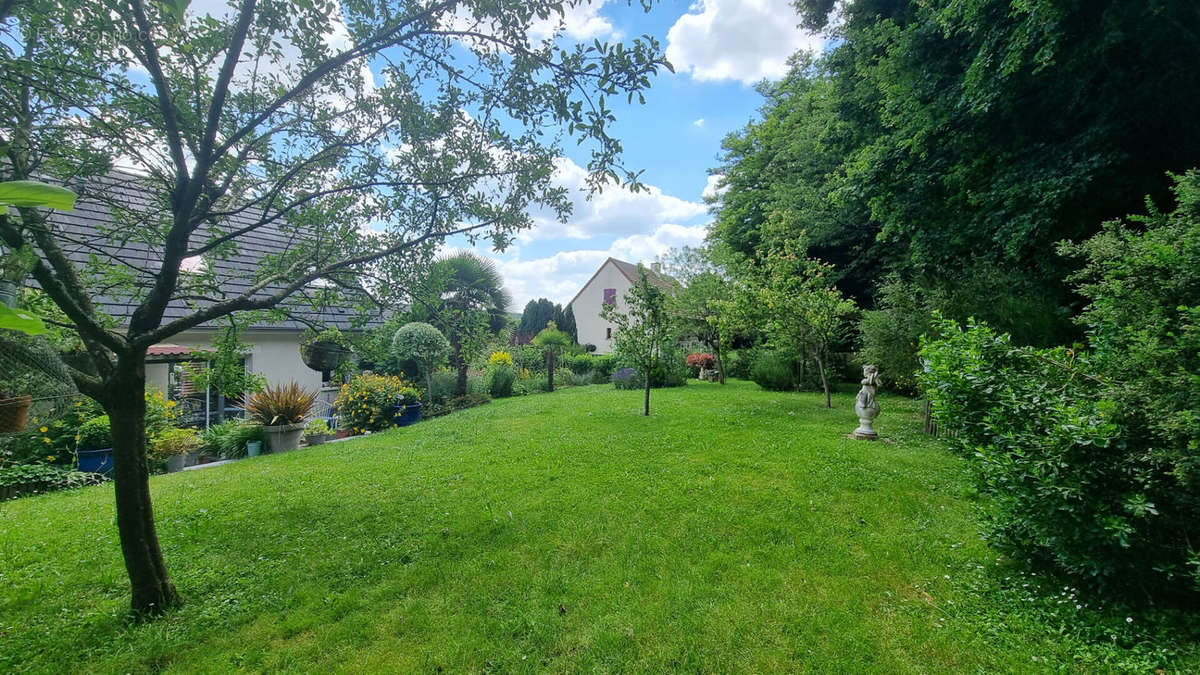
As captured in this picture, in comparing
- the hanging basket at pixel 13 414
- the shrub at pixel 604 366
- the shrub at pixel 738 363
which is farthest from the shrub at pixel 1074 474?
the shrub at pixel 604 366

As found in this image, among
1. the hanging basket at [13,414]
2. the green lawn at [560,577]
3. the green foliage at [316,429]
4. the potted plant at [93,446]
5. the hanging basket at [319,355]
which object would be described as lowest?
the green lawn at [560,577]

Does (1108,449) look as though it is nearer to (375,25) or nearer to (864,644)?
(864,644)

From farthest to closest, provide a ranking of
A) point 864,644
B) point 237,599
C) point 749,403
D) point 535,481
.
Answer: point 749,403
point 535,481
point 237,599
point 864,644

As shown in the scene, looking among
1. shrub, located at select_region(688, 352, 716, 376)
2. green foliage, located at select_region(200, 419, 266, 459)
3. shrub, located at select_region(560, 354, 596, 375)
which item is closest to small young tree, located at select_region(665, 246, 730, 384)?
shrub, located at select_region(688, 352, 716, 376)

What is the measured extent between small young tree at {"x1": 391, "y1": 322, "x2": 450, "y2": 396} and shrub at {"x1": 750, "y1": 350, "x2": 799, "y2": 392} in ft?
31.1

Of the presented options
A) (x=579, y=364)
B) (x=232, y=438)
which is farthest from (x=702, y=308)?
(x=232, y=438)

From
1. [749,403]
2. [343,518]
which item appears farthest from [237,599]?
[749,403]

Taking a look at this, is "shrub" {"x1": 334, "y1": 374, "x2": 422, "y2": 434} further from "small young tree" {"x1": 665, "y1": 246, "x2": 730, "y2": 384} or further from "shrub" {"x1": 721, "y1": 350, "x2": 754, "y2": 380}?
"shrub" {"x1": 721, "y1": 350, "x2": 754, "y2": 380}

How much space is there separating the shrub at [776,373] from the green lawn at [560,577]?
27.7 ft

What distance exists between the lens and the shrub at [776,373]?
46.2 ft

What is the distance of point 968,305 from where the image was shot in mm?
7711

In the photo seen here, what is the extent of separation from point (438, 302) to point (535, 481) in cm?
242

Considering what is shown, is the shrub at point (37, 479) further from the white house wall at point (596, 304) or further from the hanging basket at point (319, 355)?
the white house wall at point (596, 304)

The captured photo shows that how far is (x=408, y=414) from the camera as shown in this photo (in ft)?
34.5
